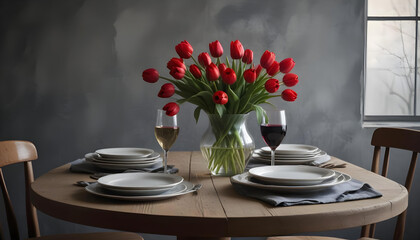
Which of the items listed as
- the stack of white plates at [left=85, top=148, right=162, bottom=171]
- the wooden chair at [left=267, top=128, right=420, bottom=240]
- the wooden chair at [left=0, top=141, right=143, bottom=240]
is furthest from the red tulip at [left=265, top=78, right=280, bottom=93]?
the wooden chair at [left=0, top=141, right=143, bottom=240]

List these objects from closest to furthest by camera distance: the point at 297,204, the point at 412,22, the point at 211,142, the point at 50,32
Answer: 1. the point at 297,204
2. the point at 211,142
3. the point at 50,32
4. the point at 412,22

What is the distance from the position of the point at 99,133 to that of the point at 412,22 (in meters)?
2.23

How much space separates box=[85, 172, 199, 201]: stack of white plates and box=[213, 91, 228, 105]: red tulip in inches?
9.7

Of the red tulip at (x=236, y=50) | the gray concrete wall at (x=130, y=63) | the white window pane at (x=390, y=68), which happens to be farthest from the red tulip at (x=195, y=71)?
the white window pane at (x=390, y=68)

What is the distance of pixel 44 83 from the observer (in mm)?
2982

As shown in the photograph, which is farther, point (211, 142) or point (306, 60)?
point (306, 60)

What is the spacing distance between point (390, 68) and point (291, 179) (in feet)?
7.91

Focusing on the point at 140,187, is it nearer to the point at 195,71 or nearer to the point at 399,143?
the point at 195,71

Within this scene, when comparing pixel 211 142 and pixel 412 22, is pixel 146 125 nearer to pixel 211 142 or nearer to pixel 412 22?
pixel 211 142

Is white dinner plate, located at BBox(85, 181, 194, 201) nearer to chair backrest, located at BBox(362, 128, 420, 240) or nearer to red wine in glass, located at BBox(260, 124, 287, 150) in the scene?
red wine in glass, located at BBox(260, 124, 287, 150)

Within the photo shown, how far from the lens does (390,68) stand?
3.29 meters

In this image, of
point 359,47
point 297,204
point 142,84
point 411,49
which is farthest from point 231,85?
point 411,49

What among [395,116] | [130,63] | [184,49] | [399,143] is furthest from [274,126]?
[395,116]

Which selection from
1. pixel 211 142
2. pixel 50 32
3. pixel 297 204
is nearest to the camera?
pixel 297 204
